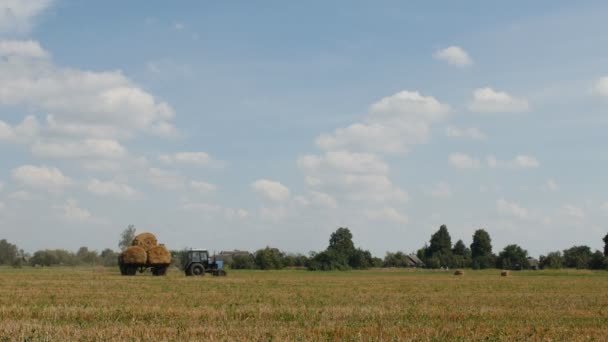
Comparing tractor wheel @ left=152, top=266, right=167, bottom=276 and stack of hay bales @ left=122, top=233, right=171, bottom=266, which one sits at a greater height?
stack of hay bales @ left=122, top=233, right=171, bottom=266

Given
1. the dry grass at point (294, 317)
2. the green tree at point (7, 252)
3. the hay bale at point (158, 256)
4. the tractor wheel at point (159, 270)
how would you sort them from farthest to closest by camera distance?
1. the green tree at point (7, 252)
2. the tractor wheel at point (159, 270)
3. the hay bale at point (158, 256)
4. the dry grass at point (294, 317)

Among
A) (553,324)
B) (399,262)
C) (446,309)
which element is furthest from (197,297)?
(399,262)

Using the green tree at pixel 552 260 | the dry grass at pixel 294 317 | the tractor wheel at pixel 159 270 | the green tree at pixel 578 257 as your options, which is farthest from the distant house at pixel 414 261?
the dry grass at pixel 294 317

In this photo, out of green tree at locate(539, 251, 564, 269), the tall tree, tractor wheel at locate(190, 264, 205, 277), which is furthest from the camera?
the tall tree

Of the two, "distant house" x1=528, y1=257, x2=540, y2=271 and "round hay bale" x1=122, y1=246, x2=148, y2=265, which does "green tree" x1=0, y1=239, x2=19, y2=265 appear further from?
"distant house" x1=528, y1=257, x2=540, y2=271

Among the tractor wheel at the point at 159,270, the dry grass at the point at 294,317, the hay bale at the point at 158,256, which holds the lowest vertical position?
the dry grass at the point at 294,317

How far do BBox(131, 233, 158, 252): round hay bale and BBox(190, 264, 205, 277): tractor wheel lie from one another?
4.79m

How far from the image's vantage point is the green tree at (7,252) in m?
123

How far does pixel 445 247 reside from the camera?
144m

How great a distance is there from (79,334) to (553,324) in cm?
1064

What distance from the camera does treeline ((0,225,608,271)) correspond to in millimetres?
104000

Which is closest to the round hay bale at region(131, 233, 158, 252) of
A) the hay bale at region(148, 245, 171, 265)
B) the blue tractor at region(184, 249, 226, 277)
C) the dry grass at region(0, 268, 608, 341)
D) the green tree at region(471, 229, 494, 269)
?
the hay bale at region(148, 245, 171, 265)

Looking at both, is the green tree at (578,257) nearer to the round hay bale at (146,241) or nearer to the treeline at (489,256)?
the treeline at (489,256)

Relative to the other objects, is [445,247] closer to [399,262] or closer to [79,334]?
[399,262]
